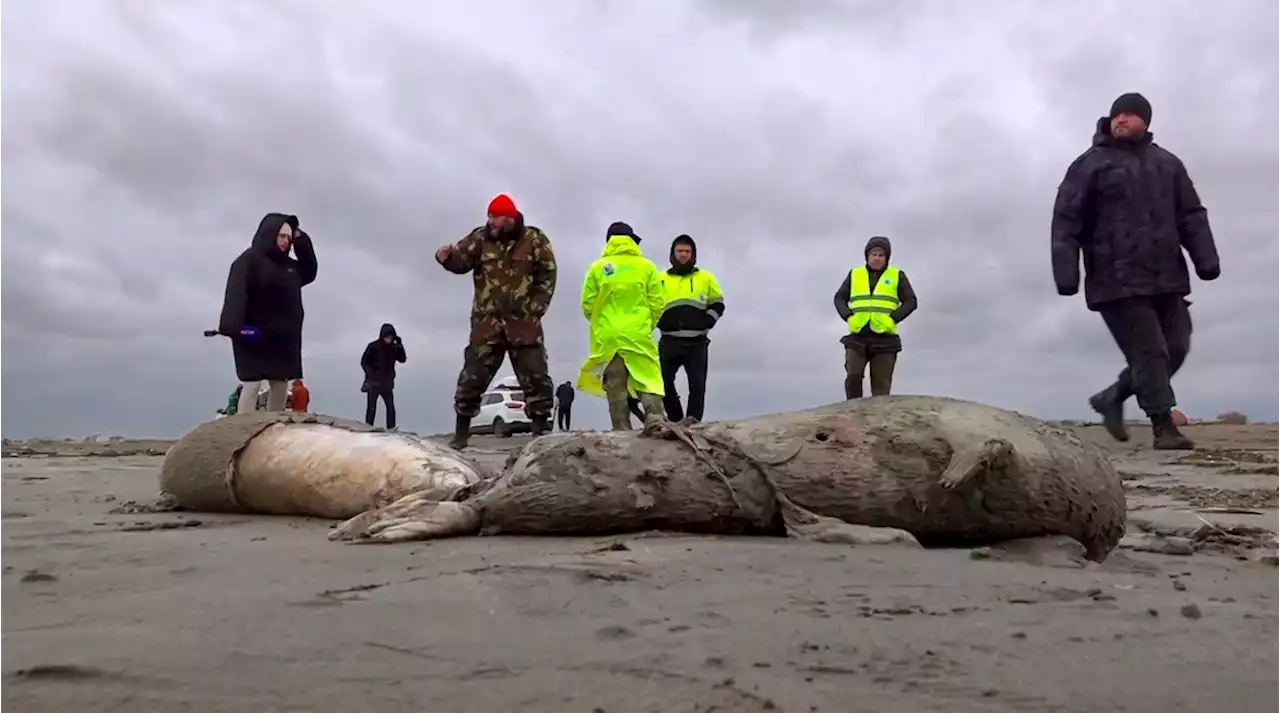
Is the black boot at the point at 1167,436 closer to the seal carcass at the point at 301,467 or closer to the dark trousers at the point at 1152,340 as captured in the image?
the dark trousers at the point at 1152,340

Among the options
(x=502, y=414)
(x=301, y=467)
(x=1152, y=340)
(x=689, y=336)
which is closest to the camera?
(x=301, y=467)

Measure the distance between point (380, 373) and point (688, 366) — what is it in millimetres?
8727

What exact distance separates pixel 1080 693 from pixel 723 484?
189 cm

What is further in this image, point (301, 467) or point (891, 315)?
point (891, 315)

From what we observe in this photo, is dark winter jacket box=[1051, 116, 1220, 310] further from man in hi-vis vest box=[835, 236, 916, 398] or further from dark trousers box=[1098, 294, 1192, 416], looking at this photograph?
man in hi-vis vest box=[835, 236, 916, 398]

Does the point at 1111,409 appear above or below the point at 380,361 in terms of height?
below

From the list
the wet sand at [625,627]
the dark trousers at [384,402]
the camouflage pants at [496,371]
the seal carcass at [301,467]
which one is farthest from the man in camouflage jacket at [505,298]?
the dark trousers at [384,402]

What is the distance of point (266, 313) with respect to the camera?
7523 mm

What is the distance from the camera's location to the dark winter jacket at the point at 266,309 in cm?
734

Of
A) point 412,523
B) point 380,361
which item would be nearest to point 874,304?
point 412,523

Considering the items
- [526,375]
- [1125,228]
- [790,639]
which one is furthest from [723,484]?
[1125,228]

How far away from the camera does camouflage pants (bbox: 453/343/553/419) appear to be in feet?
24.8

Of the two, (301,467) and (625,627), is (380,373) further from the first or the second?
(625,627)

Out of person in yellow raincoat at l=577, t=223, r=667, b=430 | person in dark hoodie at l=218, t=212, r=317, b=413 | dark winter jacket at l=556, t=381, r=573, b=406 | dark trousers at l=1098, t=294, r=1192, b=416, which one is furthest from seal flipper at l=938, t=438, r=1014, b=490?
dark winter jacket at l=556, t=381, r=573, b=406
